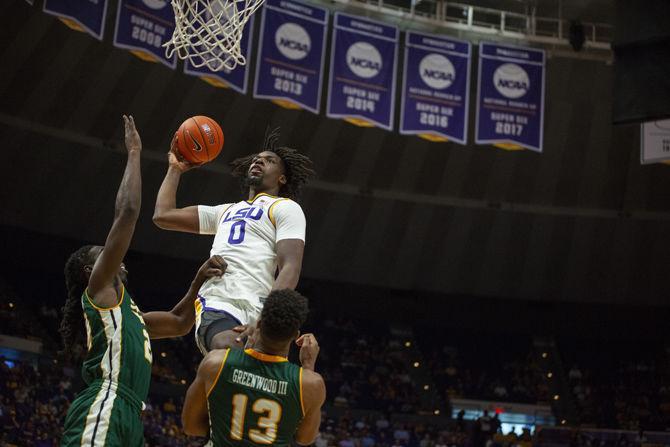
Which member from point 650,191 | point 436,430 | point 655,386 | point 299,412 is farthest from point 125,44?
point 655,386

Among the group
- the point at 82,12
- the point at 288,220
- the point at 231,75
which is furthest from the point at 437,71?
the point at 288,220

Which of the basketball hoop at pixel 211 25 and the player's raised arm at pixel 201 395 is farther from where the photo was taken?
the basketball hoop at pixel 211 25

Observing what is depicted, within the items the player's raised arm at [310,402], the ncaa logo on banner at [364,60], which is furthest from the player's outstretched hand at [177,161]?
the ncaa logo on banner at [364,60]

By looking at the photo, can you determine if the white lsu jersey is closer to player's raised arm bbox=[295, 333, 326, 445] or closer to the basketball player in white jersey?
the basketball player in white jersey

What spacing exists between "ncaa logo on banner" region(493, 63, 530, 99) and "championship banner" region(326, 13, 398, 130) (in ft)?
7.11

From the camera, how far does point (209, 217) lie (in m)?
5.39

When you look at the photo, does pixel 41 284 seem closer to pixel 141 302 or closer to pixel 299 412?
pixel 141 302

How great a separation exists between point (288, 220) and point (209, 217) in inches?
29.7

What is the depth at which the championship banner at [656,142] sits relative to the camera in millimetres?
16078

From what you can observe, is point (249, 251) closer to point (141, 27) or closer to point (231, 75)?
point (141, 27)

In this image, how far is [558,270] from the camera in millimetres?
25438

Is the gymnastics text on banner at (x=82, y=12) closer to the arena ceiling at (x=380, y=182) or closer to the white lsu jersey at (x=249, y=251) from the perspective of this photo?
the arena ceiling at (x=380, y=182)

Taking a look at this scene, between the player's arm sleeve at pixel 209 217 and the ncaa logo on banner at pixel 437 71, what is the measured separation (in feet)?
39.6

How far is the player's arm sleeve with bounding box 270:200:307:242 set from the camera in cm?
480
